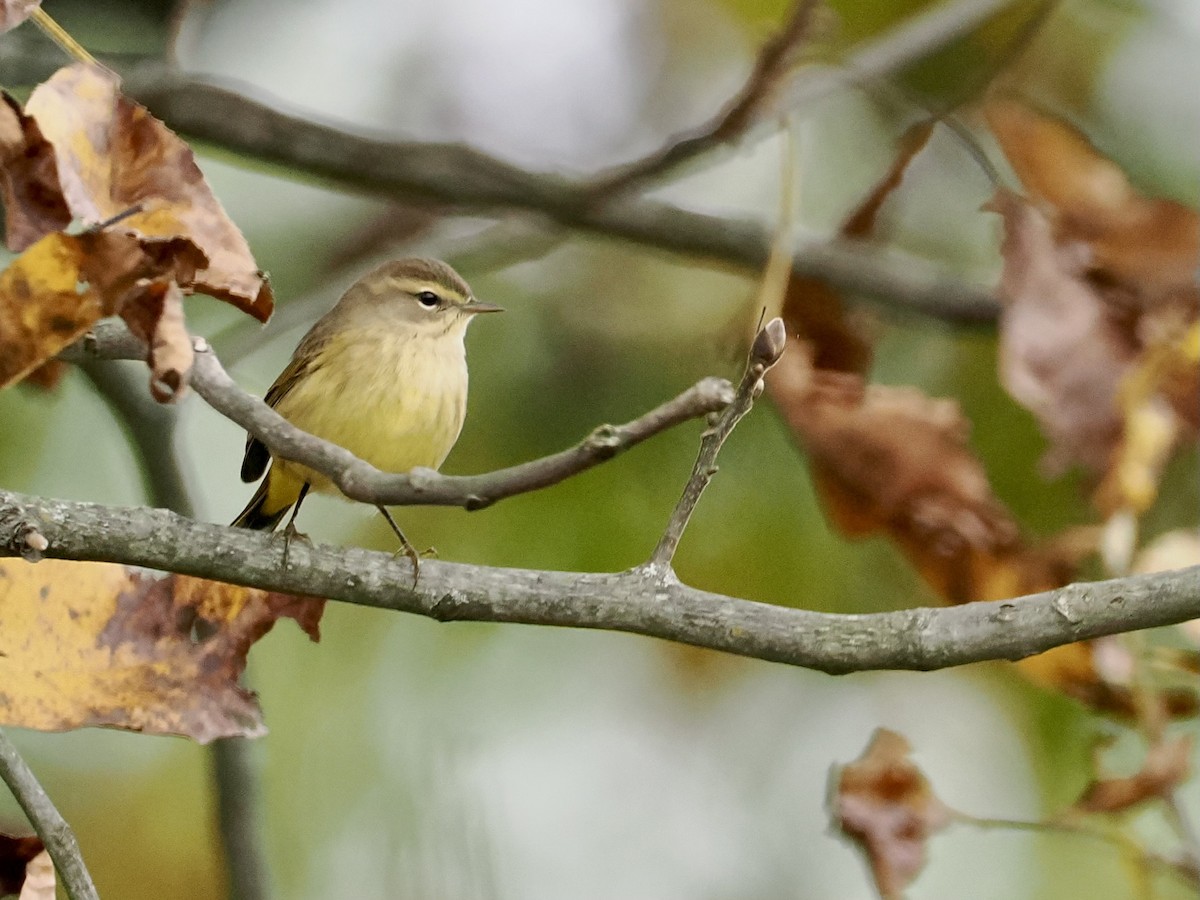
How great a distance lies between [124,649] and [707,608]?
86 centimetres

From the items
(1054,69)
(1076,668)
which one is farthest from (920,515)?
(1054,69)

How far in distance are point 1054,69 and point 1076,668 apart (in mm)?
3103

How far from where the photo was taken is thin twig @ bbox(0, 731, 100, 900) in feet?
6.03

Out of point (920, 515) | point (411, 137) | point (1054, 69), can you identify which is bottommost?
point (920, 515)

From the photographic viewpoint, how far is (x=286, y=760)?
14.7ft

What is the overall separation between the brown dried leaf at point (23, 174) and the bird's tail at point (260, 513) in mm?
2613

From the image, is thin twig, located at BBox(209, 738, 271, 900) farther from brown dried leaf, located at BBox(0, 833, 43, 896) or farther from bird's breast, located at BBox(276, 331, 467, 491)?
brown dried leaf, located at BBox(0, 833, 43, 896)

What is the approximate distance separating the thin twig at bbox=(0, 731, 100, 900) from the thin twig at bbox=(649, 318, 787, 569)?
31.2 inches

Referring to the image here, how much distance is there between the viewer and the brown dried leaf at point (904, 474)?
112 inches

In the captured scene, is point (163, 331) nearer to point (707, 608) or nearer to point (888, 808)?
point (707, 608)

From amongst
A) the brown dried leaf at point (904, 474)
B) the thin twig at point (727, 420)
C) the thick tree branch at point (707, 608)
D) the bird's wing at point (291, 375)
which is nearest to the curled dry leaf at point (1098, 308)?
the brown dried leaf at point (904, 474)

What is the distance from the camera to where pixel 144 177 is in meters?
1.68

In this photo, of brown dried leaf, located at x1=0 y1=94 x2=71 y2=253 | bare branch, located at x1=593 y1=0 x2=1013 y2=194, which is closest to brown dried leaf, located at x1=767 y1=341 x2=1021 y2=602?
bare branch, located at x1=593 y1=0 x2=1013 y2=194

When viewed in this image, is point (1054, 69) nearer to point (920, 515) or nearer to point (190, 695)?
point (920, 515)
